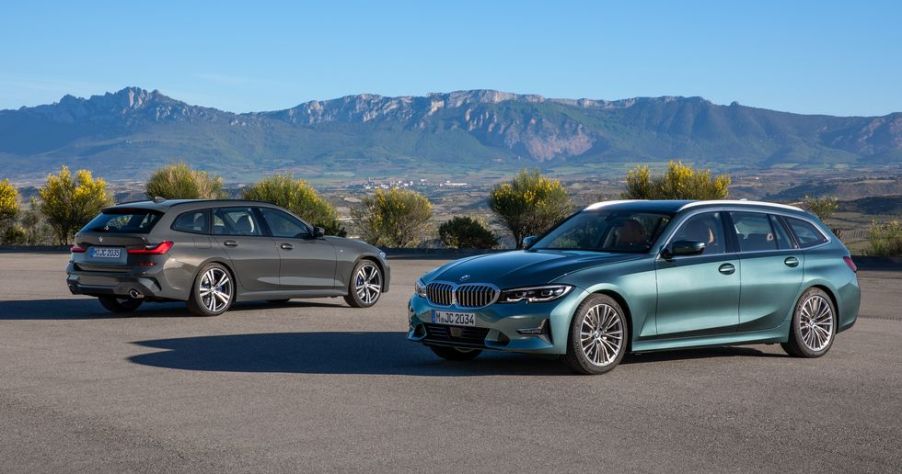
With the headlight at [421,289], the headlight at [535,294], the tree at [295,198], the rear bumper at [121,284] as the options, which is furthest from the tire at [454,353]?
the tree at [295,198]

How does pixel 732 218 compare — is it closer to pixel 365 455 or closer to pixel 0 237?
pixel 365 455

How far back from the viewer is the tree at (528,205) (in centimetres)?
3900

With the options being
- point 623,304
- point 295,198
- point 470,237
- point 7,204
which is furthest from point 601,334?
point 7,204

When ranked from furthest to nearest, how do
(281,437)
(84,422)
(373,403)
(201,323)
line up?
(201,323) → (373,403) → (84,422) → (281,437)

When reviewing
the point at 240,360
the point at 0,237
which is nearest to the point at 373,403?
the point at 240,360

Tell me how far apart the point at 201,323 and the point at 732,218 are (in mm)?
6465

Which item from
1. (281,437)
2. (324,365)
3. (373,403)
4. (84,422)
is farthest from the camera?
(324,365)

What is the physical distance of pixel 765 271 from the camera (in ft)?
37.0

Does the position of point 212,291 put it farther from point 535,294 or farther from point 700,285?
point 700,285

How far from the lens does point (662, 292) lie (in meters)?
10.4

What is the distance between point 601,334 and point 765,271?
2.10m

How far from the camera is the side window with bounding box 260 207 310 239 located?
16.1 metres

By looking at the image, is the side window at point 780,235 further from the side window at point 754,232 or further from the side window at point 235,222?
the side window at point 235,222

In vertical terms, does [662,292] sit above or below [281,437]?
above
